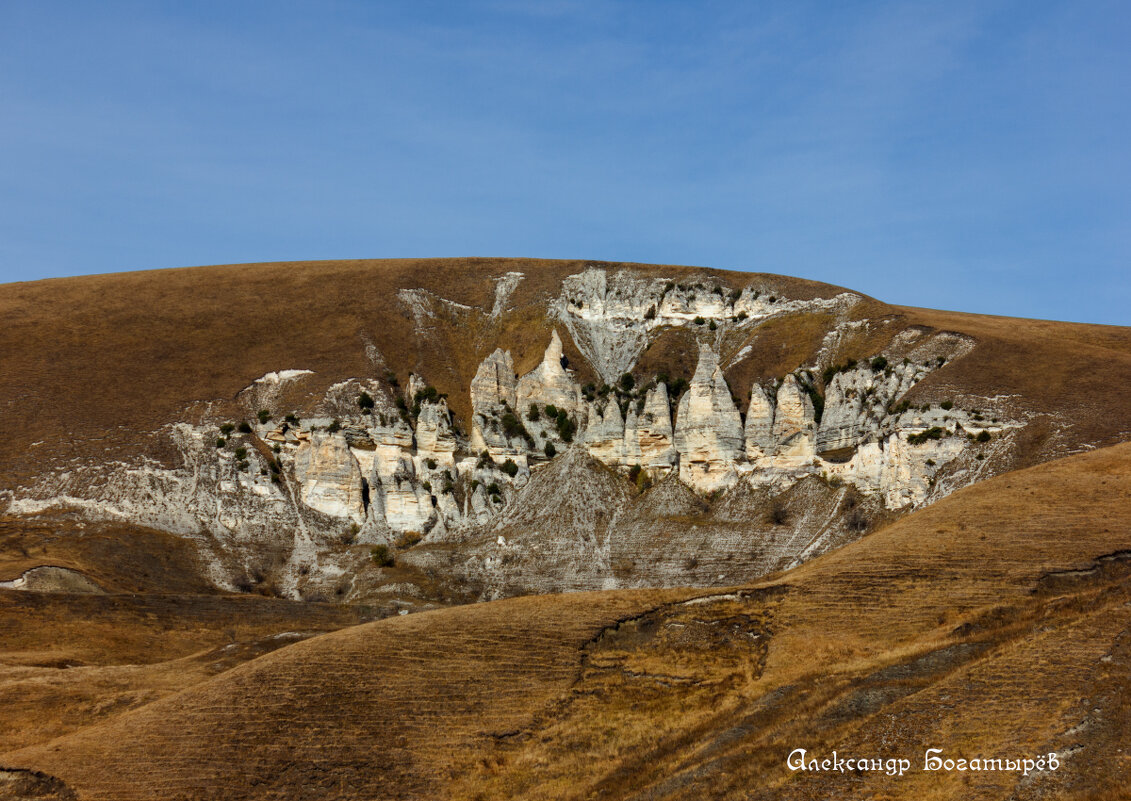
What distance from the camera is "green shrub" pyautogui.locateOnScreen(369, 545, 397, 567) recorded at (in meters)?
88.2

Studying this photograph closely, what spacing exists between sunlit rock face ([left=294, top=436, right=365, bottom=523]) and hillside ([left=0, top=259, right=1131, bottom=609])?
9.3 inches

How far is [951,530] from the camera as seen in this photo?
4509cm

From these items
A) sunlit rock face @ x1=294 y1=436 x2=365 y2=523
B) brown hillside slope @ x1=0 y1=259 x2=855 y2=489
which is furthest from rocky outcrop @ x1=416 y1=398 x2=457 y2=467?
sunlit rock face @ x1=294 y1=436 x2=365 y2=523

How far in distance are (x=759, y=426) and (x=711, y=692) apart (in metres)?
63.0

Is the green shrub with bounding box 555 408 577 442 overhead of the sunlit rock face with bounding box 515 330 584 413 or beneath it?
beneath

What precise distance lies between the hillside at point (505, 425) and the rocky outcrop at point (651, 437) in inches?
8.2

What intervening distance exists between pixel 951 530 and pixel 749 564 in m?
36.2

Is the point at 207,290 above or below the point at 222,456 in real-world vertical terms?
above

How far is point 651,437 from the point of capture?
100 metres

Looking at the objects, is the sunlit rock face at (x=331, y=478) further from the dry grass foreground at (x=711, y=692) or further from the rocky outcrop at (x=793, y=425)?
the dry grass foreground at (x=711, y=692)

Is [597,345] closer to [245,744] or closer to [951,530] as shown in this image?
[951,530]

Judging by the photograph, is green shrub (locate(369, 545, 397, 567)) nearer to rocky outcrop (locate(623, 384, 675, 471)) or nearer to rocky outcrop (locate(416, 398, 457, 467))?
rocky outcrop (locate(416, 398, 457, 467))

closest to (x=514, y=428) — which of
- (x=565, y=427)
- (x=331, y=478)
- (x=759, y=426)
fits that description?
(x=565, y=427)

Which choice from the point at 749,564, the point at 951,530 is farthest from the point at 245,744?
the point at 749,564
